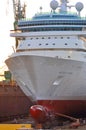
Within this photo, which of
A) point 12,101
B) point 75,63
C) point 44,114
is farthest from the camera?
point 12,101

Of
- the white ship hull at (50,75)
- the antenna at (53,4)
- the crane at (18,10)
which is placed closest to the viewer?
the white ship hull at (50,75)

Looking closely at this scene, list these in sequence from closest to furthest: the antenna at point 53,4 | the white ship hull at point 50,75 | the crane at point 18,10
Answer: the white ship hull at point 50,75 < the antenna at point 53,4 < the crane at point 18,10

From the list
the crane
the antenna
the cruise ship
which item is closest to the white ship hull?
the cruise ship

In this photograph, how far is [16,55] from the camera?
41969 mm

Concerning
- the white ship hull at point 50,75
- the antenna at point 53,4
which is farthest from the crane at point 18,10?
the white ship hull at point 50,75

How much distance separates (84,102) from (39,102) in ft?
16.7

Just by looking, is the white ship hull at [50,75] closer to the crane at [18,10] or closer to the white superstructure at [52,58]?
the white superstructure at [52,58]

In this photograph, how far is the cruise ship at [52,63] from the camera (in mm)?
40844

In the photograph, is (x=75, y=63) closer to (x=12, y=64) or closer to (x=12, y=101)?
(x=12, y=64)

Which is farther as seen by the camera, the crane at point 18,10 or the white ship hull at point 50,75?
the crane at point 18,10

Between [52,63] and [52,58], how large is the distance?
50 centimetres

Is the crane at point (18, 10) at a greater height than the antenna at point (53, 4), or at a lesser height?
lesser

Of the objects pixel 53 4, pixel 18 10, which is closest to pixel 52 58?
pixel 53 4

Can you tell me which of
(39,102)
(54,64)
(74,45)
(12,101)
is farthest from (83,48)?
(12,101)
